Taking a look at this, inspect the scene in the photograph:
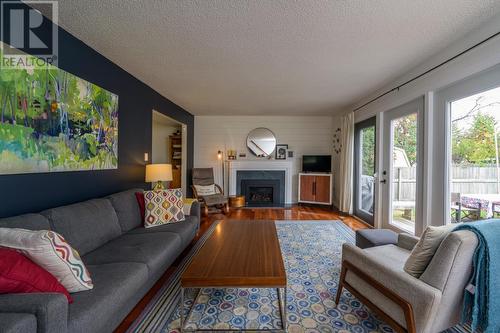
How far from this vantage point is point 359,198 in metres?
4.29

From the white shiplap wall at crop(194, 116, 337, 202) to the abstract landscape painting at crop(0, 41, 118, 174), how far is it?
126 inches

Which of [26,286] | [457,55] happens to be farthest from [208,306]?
[457,55]

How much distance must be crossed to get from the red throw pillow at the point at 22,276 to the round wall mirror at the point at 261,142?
4.79 meters

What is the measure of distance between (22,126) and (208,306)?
2.03 m

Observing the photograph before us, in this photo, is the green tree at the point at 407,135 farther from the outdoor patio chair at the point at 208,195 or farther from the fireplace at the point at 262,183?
the outdoor patio chair at the point at 208,195

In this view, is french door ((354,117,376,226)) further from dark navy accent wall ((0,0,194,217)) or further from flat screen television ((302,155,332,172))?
dark navy accent wall ((0,0,194,217))

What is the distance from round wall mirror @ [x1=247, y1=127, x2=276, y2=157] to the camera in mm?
5578

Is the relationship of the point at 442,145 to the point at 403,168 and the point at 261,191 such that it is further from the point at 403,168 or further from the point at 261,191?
the point at 261,191

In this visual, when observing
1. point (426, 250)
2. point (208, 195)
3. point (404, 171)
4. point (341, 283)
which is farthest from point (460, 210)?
point (208, 195)

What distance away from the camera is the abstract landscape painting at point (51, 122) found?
1.49 meters

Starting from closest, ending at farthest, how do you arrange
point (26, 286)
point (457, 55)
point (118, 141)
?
point (26, 286) → point (457, 55) → point (118, 141)

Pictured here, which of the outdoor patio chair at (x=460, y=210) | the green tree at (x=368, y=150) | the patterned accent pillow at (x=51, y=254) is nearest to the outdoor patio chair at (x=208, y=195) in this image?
the green tree at (x=368, y=150)

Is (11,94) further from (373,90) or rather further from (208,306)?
(373,90)

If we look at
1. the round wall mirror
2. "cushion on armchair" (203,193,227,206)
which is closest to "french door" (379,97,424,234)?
the round wall mirror
